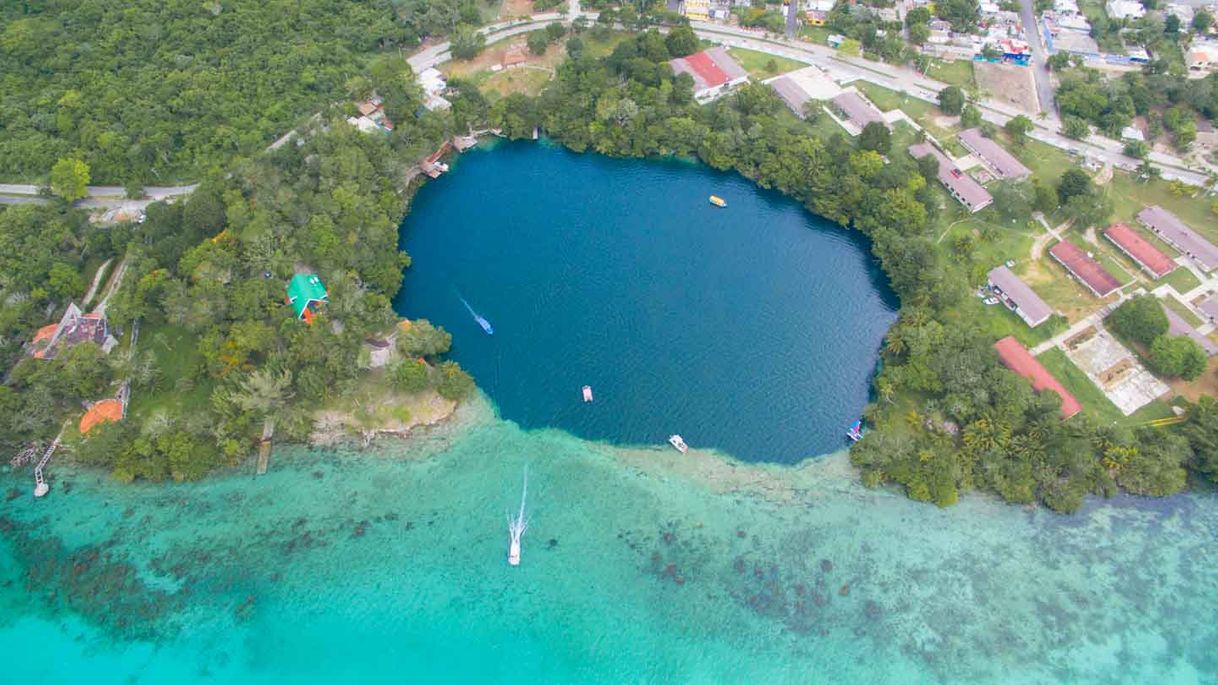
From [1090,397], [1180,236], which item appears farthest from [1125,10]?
[1090,397]

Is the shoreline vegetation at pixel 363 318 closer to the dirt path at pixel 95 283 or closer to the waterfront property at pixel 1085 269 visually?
the dirt path at pixel 95 283

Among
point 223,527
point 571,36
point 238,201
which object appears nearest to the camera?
point 223,527

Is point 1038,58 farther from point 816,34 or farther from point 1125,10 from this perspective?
point 816,34

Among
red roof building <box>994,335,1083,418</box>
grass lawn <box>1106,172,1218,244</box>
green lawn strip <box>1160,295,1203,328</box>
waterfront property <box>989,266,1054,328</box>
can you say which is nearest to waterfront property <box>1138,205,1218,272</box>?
grass lawn <box>1106,172,1218,244</box>

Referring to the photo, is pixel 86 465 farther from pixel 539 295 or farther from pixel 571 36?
pixel 571 36

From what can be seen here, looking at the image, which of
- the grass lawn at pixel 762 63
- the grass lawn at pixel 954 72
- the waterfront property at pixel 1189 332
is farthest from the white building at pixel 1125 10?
the waterfront property at pixel 1189 332

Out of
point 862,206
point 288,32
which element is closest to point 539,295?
A: point 862,206
